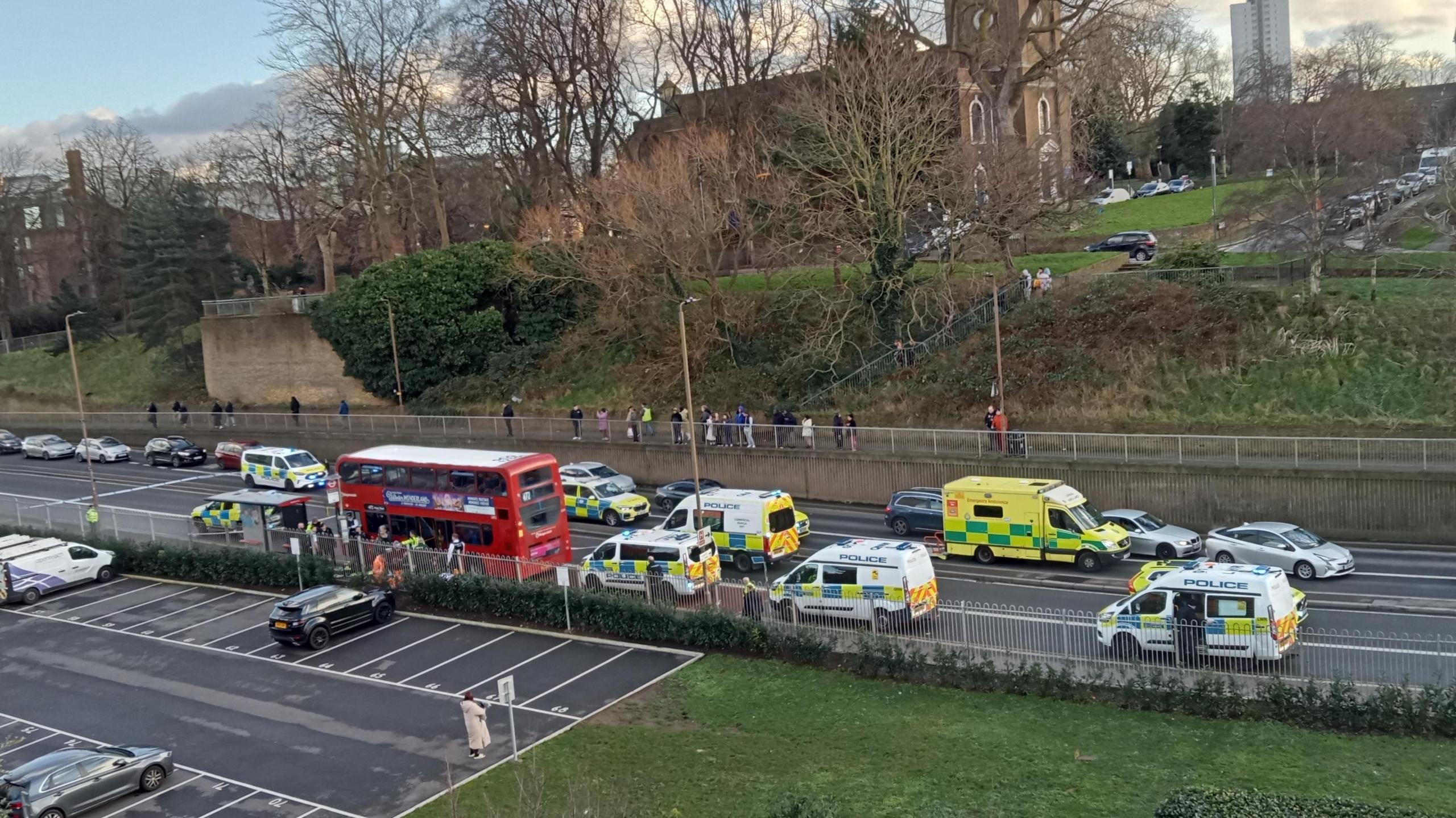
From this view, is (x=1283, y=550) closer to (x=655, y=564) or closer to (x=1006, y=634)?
(x=1006, y=634)

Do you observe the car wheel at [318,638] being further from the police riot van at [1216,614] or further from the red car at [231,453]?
the red car at [231,453]

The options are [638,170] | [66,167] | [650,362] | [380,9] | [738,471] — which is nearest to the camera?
[738,471]

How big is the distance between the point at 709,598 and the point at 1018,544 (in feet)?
27.8

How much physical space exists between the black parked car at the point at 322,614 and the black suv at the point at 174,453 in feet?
86.2

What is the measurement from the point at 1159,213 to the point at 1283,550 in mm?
36524

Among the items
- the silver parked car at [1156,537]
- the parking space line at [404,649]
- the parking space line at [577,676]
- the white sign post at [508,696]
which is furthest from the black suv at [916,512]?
the white sign post at [508,696]

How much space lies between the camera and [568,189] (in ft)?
175

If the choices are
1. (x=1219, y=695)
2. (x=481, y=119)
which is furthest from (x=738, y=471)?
(x=481, y=119)

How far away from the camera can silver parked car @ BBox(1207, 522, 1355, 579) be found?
2339 centimetres

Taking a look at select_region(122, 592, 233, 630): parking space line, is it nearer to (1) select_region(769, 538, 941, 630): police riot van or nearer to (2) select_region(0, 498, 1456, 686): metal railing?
(2) select_region(0, 498, 1456, 686): metal railing

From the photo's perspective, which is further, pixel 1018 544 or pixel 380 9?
pixel 380 9

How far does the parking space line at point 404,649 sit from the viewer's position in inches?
859

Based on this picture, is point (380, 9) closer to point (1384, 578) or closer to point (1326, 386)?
point (1326, 386)

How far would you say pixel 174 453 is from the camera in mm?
46938
